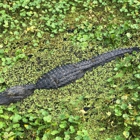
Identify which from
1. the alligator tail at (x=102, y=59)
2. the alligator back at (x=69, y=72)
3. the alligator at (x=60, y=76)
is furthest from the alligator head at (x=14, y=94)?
the alligator tail at (x=102, y=59)

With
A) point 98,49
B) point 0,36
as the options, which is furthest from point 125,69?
point 0,36

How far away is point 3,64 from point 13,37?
860 mm

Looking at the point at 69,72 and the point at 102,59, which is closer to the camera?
the point at 69,72

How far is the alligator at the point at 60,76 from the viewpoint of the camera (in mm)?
5066

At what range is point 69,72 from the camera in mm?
5391

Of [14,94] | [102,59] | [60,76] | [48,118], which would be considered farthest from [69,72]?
[48,118]

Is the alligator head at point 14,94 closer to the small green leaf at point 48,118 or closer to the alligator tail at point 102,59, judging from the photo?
the small green leaf at point 48,118

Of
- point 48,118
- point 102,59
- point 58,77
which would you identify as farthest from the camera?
point 102,59

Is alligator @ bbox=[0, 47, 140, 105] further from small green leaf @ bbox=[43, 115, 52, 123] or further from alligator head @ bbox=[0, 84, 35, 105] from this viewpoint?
small green leaf @ bbox=[43, 115, 52, 123]

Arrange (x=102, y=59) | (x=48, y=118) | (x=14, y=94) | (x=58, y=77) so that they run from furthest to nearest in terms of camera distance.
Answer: (x=102, y=59) → (x=58, y=77) → (x=14, y=94) → (x=48, y=118)

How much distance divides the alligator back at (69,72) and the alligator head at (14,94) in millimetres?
219

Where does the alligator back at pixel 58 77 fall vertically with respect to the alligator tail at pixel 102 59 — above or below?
below

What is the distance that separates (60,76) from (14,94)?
2.77ft

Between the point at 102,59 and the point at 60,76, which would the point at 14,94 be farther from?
the point at 102,59
